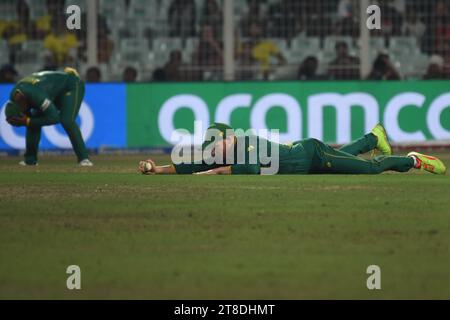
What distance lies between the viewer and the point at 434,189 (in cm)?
1426

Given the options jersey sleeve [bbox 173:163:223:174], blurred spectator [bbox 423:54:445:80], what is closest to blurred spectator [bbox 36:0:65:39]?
blurred spectator [bbox 423:54:445:80]

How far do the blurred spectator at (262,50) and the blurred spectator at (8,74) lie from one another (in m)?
5.03

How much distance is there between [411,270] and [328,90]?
1471 centimetres

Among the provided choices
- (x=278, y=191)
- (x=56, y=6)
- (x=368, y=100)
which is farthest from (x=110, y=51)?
(x=278, y=191)

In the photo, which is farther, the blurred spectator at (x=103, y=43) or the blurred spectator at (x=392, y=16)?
the blurred spectator at (x=103, y=43)

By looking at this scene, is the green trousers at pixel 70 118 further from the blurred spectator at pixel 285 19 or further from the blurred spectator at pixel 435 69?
the blurred spectator at pixel 435 69

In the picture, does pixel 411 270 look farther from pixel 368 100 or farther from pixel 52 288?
pixel 368 100

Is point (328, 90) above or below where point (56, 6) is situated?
below

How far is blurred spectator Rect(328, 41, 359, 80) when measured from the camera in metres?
23.9

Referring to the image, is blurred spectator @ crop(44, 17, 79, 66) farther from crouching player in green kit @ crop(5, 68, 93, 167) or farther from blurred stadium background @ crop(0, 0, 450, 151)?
crouching player in green kit @ crop(5, 68, 93, 167)

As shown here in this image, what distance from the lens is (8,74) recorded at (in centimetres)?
2408

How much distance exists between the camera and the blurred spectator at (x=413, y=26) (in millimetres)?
23916

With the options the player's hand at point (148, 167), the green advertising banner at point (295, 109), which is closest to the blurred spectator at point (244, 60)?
the green advertising banner at point (295, 109)
